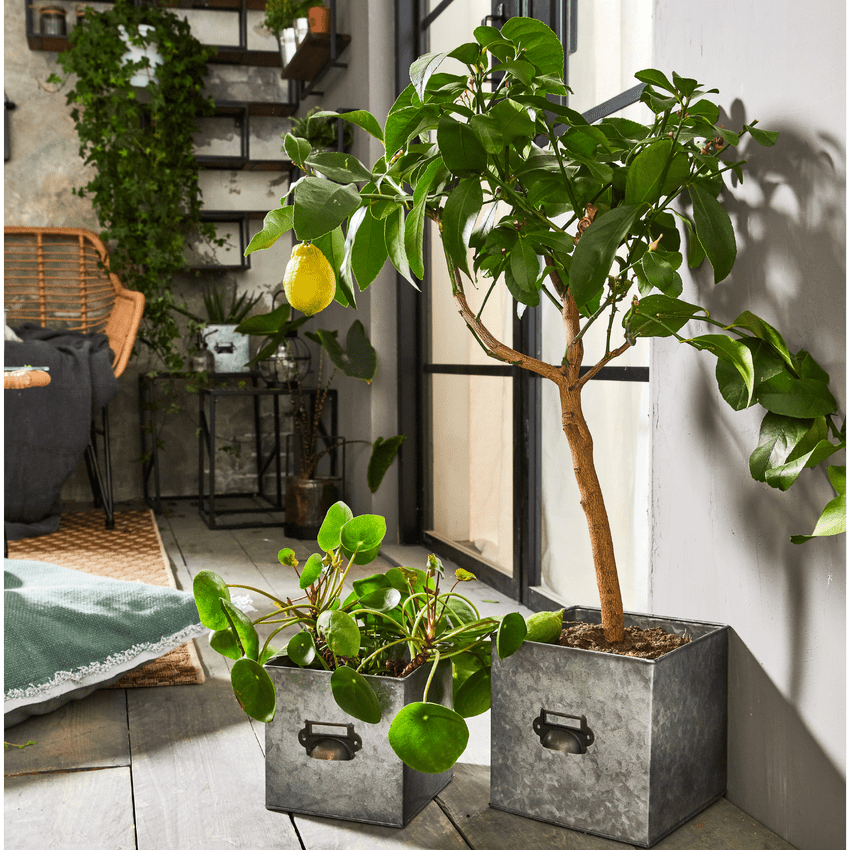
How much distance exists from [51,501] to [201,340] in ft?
2.86

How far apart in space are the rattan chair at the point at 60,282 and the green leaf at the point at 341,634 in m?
2.79

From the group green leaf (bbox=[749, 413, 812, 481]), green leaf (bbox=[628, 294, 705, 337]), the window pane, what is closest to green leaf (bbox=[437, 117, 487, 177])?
green leaf (bbox=[628, 294, 705, 337])

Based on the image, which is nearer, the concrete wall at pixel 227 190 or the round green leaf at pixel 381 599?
the round green leaf at pixel 381 599

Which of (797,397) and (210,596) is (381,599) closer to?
(210,596)

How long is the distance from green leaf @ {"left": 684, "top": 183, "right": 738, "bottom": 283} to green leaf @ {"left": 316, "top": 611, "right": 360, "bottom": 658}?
1.92 ft

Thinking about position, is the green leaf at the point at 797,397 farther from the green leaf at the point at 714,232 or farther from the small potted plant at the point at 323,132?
the small potted plant at the point at 323,132

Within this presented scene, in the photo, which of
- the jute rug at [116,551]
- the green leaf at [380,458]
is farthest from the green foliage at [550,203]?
the green leaf at [380,458]

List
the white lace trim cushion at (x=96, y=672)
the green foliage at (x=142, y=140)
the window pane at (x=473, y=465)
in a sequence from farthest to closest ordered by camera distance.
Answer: the green foliage at (x=142, y=140) → the window pane at (x=473, y=465) → the white lace trim cushion at (x=96, y=672)

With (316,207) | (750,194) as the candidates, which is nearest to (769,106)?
(750,194)

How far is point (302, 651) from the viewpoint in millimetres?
1140

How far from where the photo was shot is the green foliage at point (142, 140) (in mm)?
3512

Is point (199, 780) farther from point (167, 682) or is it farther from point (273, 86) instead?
point (273, 86)

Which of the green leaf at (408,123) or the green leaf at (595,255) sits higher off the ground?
the green leaf at (408,123)

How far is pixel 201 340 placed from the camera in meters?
3.55
